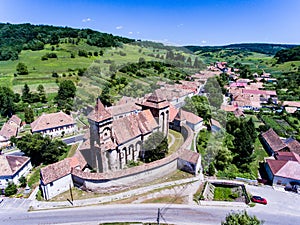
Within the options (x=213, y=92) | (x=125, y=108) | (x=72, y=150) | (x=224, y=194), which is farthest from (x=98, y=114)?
(x=213, y=92)

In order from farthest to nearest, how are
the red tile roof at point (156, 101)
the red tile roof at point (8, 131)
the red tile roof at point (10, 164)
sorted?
1. the red tile roof at point (8, 131)
2. the red tile roof at point (156, 101)
3. the red tile roof at point (10, 164)

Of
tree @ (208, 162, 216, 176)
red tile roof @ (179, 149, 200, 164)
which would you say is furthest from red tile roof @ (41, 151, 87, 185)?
tree @ (208, 162, 216, 176)

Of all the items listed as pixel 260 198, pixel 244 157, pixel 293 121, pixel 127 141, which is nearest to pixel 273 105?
pixel 293 121

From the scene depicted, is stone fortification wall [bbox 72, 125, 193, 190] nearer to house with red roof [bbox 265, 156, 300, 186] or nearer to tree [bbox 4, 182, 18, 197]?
tree [bbox 4, 182, 18, 197]

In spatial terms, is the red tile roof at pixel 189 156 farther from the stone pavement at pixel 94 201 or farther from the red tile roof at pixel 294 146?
the red tile roof at pixel 294 146

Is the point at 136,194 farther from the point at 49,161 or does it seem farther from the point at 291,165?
the point at 291,165

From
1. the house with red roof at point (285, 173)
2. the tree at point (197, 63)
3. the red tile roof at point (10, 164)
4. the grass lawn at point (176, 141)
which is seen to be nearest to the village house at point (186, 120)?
the grass lawn at point (176, 141)
